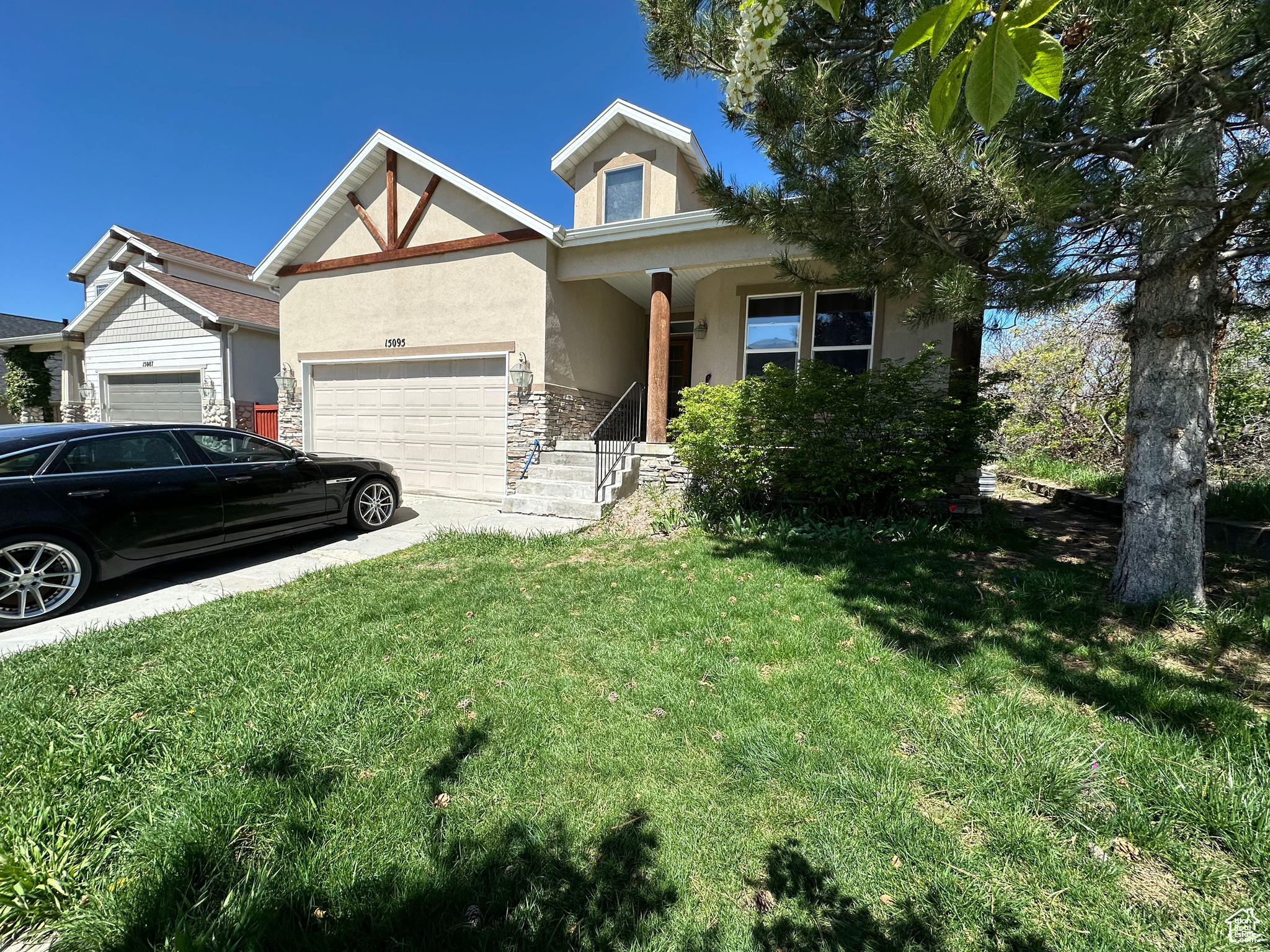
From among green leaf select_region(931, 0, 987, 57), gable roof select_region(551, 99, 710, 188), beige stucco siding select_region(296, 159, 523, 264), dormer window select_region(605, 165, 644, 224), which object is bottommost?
green leaf select_region(931, 0, 987, 57)

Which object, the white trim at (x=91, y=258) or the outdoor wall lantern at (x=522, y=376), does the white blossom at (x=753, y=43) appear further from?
the white trim at (x=91, y=258)

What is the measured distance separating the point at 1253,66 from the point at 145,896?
6.04 metres

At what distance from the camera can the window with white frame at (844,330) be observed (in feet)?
28.3

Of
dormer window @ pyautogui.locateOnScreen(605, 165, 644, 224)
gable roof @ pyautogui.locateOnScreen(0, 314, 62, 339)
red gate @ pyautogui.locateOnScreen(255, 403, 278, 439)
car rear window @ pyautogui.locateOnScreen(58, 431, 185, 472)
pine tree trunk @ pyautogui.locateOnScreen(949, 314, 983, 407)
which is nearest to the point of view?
car rear window @ pyautogui.locateOnScreen(58, 431, 185, 472)

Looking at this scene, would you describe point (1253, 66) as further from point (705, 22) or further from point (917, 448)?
point (917, 448)

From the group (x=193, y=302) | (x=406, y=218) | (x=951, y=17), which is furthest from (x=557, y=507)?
(x=193, y=302)

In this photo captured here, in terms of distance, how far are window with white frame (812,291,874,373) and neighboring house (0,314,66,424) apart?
63.9ft

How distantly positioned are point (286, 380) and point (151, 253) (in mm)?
8534

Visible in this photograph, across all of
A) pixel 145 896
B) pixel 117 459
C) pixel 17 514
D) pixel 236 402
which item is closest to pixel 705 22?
pixel 145 896

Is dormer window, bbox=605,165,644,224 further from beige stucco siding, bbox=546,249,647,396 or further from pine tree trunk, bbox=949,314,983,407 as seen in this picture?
pine tree trunk, bbox=949,314,983,407

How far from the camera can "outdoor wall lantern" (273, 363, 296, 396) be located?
35.4 ft

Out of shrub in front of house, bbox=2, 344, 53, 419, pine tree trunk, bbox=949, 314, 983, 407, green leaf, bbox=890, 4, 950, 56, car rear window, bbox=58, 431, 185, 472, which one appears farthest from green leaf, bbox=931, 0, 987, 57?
shrub in front of house, bbox=2, 344, 53, 419

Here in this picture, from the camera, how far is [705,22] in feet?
12.7

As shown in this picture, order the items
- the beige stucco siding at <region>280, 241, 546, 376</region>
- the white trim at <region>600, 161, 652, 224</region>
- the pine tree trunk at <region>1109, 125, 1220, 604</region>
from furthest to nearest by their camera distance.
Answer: the white trim at <region>600, 161, 652, 224</region>
the beige stucco siding at <region>280, 241, 546, 376</region>
the pine tree trunk at <region>1109, 125, 1220, 604</region>
